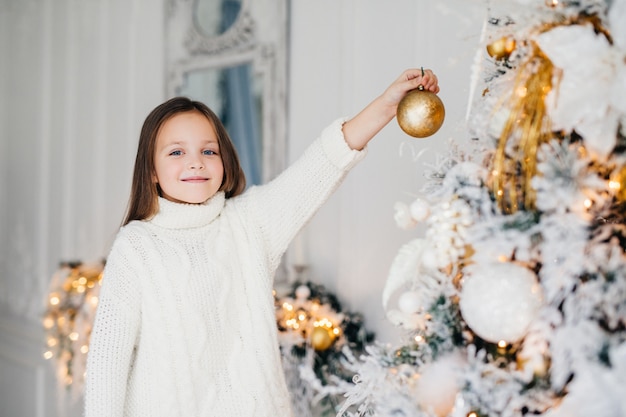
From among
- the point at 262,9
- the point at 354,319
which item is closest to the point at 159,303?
the point at 354,319

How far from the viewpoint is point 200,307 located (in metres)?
1.31

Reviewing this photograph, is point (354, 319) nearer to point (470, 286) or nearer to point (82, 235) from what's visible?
point (470, 286)

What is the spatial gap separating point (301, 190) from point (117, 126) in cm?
224

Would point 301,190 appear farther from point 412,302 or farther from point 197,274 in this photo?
point 412,302

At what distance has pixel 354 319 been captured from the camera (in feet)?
6.76

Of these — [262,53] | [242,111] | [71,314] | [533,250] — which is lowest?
[71,314]

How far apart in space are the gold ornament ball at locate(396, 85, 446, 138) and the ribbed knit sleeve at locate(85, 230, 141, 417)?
0.71 m

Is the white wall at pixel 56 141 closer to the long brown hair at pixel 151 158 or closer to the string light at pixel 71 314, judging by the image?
the string light at pixel 71 314

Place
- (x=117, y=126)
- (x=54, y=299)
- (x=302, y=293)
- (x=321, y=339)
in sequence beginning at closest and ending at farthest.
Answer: (x=321, y=339) → (x=302, y=293) → (x=54, y=299) → (x=117, y=126)

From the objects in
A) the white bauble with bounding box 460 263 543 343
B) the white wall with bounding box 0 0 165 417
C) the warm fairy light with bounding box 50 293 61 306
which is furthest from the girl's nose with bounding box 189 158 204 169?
the white wall with bounding box 0 0 165 417

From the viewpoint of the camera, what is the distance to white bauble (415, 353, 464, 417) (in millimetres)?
702

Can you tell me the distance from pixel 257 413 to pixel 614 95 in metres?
0.98

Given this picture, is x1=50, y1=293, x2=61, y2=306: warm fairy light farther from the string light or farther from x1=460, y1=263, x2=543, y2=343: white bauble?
x1=460, y1=263, x2=543, y2=343: white bauble

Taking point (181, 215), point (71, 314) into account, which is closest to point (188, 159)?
point (181, 215)
